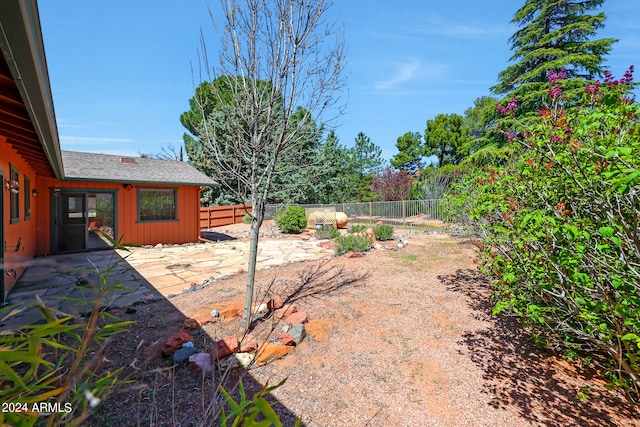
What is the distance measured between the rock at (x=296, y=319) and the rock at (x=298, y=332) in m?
0.15

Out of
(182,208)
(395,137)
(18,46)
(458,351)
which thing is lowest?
(458,351)

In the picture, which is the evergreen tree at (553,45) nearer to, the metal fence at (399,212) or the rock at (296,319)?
the metal fence at (399,212)

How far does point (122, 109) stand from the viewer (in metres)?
11.5

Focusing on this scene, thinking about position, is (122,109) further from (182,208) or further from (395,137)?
(395,137)

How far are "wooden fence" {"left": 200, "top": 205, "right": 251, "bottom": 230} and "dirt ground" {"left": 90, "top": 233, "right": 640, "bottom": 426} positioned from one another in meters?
13.0

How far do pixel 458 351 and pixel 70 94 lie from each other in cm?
643

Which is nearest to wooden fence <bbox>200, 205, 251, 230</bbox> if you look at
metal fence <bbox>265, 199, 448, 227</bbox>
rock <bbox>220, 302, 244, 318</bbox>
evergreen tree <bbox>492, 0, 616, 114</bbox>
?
metal fence <bbox>265, 199, 448, 227</bbox>

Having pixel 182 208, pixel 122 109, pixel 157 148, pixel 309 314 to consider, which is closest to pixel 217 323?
pixel 309 314

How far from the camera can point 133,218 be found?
31.3 ft

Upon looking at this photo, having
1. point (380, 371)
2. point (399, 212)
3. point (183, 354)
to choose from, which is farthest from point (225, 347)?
point (399, 212)

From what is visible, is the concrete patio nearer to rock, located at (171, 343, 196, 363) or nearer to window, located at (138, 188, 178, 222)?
rock, located at (171, 343, 196, 363)

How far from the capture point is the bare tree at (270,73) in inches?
132

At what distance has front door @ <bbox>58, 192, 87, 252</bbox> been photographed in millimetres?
8609

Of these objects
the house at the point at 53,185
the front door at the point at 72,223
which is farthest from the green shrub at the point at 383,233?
the front door at the point at 72,223
